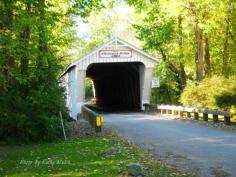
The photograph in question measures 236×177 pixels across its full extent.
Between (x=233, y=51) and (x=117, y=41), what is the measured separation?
375 inches

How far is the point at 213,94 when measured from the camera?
22.6 meters

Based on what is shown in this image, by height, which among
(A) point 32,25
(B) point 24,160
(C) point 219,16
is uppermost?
(C) point 219,16

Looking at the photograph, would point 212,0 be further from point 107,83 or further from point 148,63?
point 107,83

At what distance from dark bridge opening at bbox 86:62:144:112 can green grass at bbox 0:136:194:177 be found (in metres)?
19.6

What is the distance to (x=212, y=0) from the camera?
27.9 meters

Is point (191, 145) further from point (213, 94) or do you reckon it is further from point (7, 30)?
point (213, 94)

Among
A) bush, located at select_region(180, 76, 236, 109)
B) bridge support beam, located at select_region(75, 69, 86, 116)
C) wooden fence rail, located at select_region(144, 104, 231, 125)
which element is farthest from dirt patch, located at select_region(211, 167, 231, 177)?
bridge support beam, located at select_region(75, 69, 86, 116)

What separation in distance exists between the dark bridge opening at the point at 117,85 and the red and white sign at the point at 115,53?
2008 millimetres

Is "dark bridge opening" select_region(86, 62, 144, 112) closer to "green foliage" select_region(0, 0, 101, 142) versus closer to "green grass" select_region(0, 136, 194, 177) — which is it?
"green foliage" select_region(0, 0, 101, 142)

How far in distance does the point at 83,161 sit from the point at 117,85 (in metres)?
36.4

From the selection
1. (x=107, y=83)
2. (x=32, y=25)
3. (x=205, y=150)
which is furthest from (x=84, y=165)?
(x=107, y=83)

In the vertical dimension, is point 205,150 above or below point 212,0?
below

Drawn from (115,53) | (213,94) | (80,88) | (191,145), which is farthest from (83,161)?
(115,53)

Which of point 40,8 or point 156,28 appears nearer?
point 40,8
